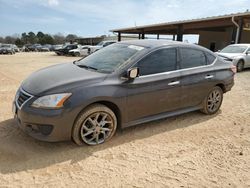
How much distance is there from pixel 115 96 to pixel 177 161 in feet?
4.18

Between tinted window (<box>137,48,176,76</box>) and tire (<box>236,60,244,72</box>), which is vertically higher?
tinted window (<box>137,48,176,76</box>)

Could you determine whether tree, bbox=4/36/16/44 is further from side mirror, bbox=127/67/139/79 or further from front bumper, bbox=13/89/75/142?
side mirror, bbox=127/67/139/79

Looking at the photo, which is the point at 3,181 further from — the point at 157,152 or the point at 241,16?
the point at 241,16

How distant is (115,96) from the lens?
11.5 ft

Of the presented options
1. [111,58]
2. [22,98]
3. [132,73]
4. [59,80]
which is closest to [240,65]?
[111,58]

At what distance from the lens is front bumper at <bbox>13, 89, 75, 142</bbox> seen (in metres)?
3.11

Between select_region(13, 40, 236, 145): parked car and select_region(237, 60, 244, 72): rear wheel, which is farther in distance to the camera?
select_region(237, 60, 244, 72): rear wheel

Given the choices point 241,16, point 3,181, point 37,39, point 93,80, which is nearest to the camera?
point 3,181

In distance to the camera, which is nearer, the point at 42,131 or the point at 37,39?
the point at 42,131

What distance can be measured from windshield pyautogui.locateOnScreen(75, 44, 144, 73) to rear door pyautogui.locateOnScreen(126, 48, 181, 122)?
11.4 inches

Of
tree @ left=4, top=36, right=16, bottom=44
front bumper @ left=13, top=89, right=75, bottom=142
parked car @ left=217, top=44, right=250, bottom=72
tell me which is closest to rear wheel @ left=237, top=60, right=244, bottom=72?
parked car @ left=217, top=44, right=250, bottom=72

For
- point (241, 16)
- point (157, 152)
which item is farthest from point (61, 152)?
point (241, 16)

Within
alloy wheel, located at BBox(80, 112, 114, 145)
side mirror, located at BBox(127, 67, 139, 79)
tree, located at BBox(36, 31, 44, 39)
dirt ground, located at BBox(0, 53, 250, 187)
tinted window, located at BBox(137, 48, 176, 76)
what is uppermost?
tree, located at BBox(36, 31, 44, 39)

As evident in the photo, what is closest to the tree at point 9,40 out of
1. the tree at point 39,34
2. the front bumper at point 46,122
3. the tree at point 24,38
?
the tree at point 24,38
